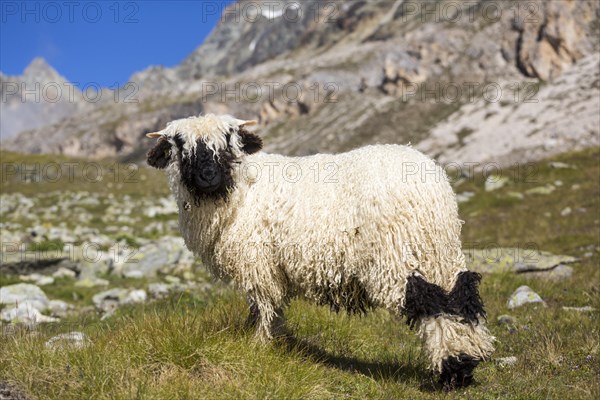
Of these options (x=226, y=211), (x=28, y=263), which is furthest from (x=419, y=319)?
(x=28, y=263)

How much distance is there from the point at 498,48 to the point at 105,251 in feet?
283

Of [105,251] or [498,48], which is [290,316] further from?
[498,48]

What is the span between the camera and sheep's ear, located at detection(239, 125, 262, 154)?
665cm

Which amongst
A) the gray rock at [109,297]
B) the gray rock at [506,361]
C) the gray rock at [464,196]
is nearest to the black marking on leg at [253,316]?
the gray rock at [506,361]

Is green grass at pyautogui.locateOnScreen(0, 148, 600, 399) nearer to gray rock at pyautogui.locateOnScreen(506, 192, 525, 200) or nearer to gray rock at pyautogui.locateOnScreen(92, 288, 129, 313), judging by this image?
gray rock at pyautogui.locateOnScreen(92, 288, 129, 313)

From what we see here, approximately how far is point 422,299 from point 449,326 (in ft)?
1.24

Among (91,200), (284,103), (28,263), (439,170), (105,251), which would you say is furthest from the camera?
(284,103)

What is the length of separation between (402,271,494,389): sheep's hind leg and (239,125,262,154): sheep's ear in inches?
102

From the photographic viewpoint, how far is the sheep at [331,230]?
546 cm

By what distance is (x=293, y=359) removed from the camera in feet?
19.1

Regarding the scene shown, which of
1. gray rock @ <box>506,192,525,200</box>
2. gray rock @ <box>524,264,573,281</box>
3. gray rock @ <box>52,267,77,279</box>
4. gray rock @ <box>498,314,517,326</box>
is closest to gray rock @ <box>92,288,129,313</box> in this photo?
gray rock @ <box>52,267,77,279</box>

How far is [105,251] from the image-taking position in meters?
16.0

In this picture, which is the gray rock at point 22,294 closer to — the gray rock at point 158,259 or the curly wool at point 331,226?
the gray rock at point 158,259

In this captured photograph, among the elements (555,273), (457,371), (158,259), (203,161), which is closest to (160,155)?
(203,161)
